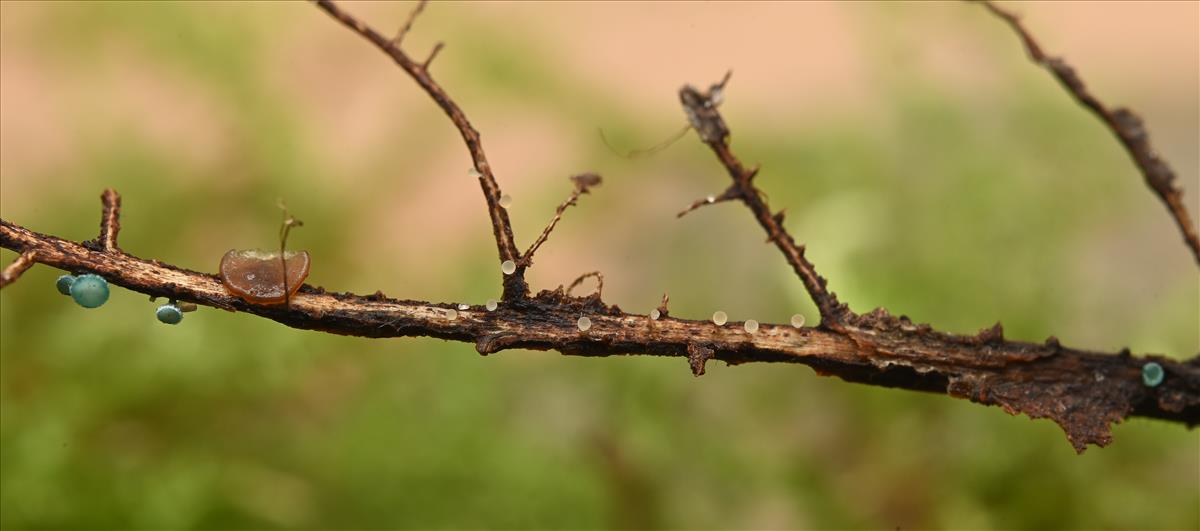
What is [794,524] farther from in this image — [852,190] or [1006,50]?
[1006,50]

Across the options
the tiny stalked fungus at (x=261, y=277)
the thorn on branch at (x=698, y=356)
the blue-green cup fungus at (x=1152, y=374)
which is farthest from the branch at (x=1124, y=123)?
the tiny stalked fungus at (x=261, y=277)

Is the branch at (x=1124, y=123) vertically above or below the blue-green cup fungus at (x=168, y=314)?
above

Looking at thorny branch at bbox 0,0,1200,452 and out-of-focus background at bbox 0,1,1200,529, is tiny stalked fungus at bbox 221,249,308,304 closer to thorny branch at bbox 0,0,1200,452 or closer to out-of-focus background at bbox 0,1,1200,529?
thorny branch at bbox 0,0,1200,452

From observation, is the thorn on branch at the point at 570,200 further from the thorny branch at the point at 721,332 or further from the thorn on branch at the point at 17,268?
the thorn on branch at the point at 17,268

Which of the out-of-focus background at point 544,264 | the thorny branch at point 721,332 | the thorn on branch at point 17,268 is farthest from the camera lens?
the out-of-focus background at point 544,264

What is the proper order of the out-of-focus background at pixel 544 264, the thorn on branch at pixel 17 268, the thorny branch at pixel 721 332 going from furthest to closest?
the out-of-focus background at pixel 544 264, the thorny branch at pixel 721 332, the thorn on branch at pixel 17 268

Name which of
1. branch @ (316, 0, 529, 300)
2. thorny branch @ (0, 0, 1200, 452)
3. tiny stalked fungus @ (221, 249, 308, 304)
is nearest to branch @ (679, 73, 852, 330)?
thorny branch @ (0, 0, 1200, 452)

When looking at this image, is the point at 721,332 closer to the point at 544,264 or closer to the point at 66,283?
the point at 66,283
